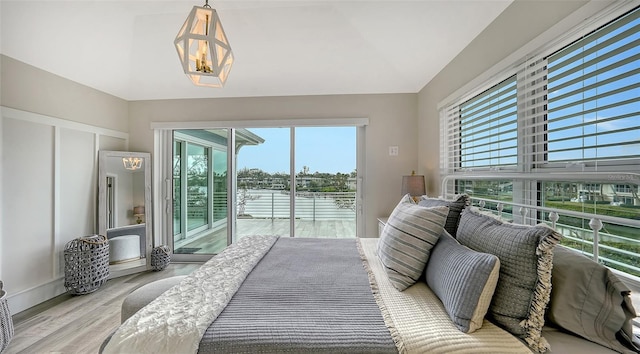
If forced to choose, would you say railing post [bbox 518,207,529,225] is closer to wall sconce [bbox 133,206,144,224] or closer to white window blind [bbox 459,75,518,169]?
white window blind [bbox 459,75,518,169]

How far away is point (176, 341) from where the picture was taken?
844 mm

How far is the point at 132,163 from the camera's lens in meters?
3.32

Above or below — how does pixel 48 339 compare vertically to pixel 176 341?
below

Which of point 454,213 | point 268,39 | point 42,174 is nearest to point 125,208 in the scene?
point 42,174

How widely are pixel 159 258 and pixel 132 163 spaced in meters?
1.31

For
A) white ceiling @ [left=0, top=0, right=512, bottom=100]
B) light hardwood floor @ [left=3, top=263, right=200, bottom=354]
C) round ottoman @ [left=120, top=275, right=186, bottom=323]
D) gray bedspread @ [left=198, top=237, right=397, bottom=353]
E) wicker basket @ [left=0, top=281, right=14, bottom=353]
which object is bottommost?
light hardwood floor @ [left=3, top=263, right=200, bottom=354]

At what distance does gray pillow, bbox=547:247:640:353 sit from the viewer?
82cm

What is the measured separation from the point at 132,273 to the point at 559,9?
15.2ft

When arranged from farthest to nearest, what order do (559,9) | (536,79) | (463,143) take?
(463,143)
(536,79)
(559,9)

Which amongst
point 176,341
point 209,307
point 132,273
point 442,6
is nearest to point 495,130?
point 442,6

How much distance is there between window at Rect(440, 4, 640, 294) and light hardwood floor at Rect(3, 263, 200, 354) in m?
3.07

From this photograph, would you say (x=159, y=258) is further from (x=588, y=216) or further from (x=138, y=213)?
(x=588, y=216)

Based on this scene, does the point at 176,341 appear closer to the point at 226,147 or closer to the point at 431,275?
the point at 431,275

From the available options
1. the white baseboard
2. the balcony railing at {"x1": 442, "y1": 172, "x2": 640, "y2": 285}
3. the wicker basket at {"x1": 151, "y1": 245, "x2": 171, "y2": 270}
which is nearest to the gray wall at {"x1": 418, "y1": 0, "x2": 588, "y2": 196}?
the balcony railing at {"x1": 442, "y1": 172, "x2": 640, "y2": 285}
